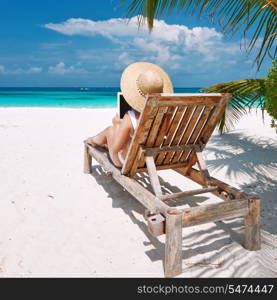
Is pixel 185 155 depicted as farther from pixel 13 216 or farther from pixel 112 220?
pixel 13 216

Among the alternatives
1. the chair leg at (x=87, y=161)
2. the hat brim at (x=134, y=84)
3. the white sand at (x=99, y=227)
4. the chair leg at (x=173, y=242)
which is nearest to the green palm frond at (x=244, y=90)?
the white sand at (x=99, y=227)

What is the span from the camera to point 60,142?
6.09 meters

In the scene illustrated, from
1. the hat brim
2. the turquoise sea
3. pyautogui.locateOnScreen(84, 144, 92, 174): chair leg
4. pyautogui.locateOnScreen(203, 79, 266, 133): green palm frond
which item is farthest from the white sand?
the turquoise sea

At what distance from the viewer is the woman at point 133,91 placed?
8.40 feet

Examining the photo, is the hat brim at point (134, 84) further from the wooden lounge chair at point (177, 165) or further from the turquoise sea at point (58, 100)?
the turquoise sea at point (58, 100)

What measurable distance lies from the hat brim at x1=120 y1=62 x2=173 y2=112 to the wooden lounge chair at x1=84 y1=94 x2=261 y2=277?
331mm

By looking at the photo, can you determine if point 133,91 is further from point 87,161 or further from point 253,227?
point 87,161

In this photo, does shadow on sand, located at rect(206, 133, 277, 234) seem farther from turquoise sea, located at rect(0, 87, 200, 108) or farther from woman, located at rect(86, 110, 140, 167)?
turquoise sea, located at rect(0, 87, 200, 108)

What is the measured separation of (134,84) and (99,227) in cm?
140

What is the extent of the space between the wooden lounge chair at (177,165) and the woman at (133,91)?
24 cm

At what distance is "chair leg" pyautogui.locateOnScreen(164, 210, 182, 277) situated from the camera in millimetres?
1912

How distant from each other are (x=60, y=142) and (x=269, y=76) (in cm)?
447

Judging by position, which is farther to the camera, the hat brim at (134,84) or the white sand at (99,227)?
the hat brim at (134,84)
